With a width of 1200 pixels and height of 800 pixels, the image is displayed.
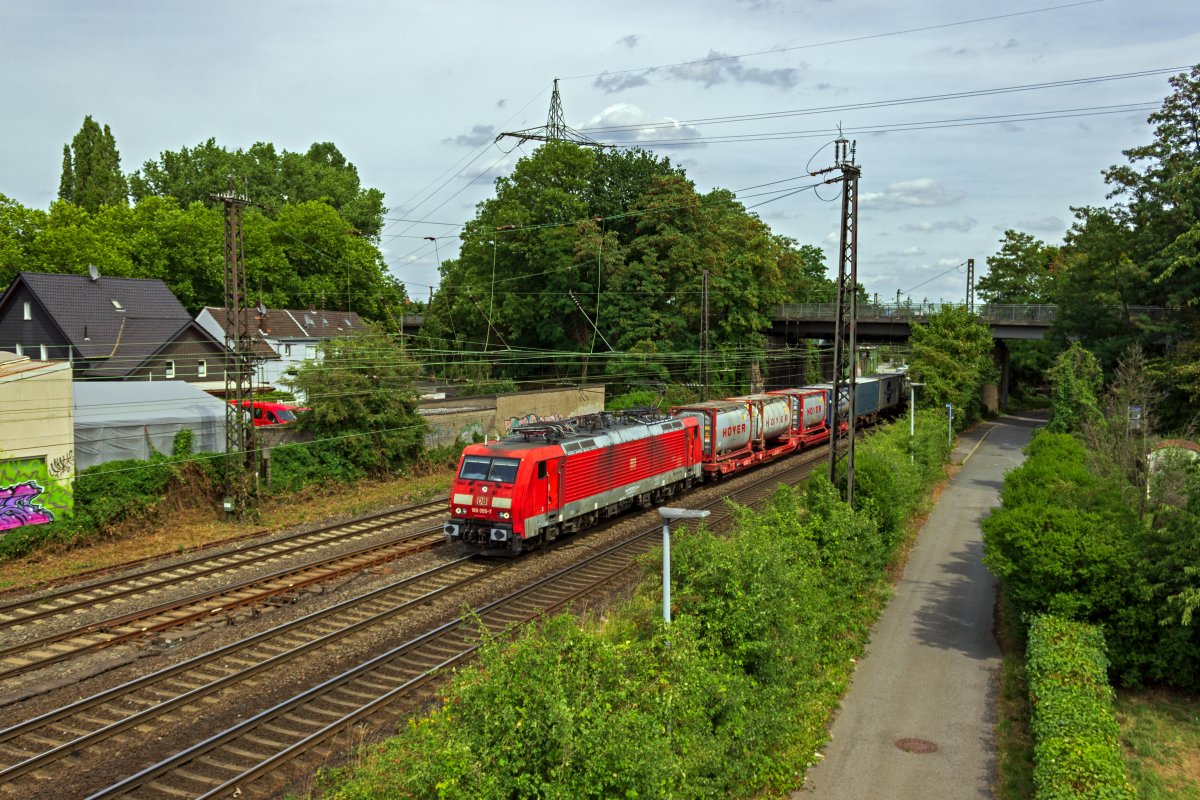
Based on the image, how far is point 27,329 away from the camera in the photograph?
148 feet

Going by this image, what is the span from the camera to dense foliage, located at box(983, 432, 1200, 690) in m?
15.0

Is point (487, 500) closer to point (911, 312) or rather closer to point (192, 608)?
point (192, 608)

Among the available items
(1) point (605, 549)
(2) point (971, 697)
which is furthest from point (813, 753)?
(1) point (605, 549)

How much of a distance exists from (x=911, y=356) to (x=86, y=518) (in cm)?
4026

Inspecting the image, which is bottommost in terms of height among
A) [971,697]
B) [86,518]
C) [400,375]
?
[971,697]

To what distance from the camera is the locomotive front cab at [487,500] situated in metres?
20.7

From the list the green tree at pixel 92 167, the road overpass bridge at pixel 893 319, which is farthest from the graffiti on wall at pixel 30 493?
the green tree at pixel 92 167

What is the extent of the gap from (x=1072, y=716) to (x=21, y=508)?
2428 centimetres

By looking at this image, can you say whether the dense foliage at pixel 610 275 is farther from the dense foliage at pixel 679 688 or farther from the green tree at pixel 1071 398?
the dense foliage at pixel 679 688

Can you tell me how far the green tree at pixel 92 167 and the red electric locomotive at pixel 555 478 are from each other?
201 ft

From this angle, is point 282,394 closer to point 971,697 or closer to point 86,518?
point 86,518

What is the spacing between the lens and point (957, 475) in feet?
125

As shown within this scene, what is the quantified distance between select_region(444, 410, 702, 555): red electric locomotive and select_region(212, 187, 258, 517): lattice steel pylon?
7166 millimetres

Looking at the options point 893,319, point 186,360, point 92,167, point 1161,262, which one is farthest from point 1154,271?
point 92,167
